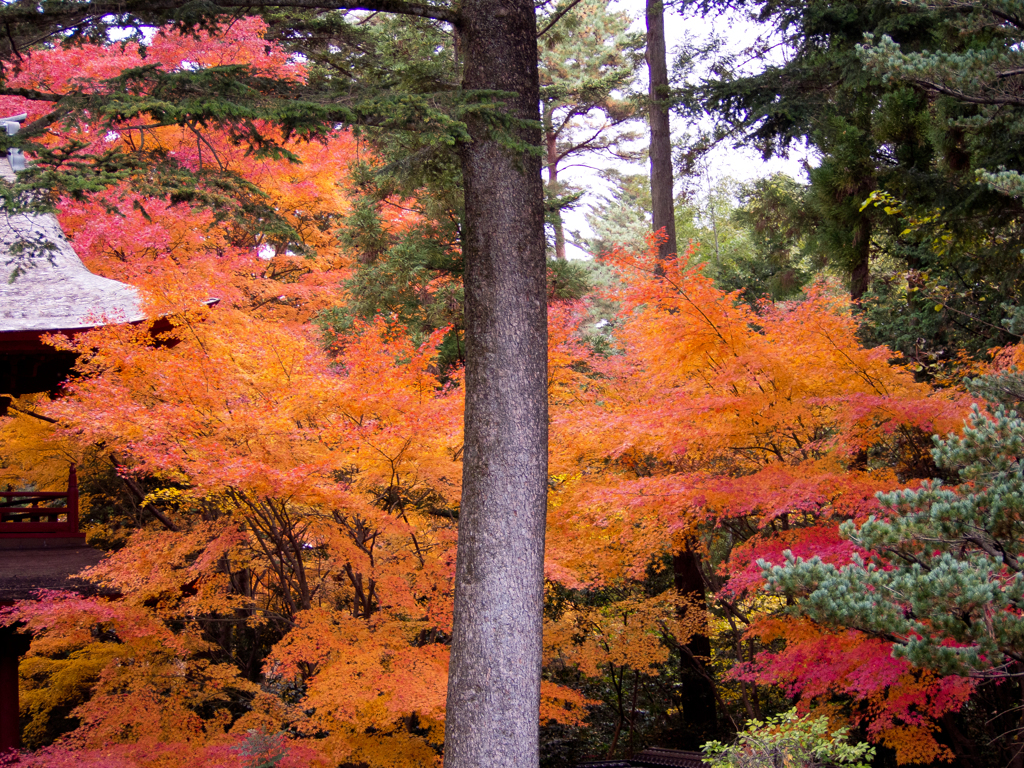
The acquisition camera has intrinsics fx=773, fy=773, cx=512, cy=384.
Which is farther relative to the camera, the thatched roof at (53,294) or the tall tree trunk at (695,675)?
the tall tree trunk at (695,675)

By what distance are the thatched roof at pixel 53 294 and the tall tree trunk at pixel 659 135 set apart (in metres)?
6.79

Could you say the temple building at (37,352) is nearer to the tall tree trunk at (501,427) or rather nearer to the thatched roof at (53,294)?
the thatched roof at (53,294)

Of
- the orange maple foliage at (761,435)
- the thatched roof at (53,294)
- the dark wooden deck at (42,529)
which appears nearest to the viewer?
the thatched roof at (53,294)

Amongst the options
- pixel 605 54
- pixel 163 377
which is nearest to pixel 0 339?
pixel 163 377

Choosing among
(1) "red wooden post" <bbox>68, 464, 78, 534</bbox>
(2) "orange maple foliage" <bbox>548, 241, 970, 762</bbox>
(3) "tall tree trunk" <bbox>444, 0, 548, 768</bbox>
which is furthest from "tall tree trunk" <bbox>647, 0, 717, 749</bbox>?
(1) "red wooden post" <bbox>68, 464, 78, 534</bbox>

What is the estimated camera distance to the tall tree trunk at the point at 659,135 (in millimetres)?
10383

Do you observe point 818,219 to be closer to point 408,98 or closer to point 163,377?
point 408,98

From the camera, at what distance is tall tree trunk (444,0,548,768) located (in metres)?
4.34

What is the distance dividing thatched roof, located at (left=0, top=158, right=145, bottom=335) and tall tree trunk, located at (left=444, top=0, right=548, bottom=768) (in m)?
2.67

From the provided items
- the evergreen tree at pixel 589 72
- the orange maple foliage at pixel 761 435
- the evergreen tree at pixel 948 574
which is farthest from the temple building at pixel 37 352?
the evergreen tree at pixel 589 72

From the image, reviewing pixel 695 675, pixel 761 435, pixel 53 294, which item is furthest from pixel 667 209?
pixel 53 294

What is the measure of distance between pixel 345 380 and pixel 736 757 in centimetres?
404

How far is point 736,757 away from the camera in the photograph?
170 inches

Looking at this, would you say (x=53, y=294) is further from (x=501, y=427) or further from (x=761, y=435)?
(x=761, y=435)
